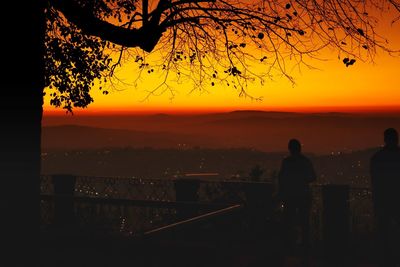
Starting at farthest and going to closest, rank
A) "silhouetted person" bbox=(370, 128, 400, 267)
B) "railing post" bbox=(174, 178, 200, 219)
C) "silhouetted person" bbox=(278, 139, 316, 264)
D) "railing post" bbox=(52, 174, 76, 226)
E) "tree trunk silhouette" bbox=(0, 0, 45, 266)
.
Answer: "railing post" bbox=(174, 178, 200, 219) < "railing post" bbox=(52, 174, 76, 226) < "silhouetted person" bbox=(278, 139, 316, 264) < "silhouetted person" bbox=(370, 128, 400, 267) < "tree trunk silhouette" bbox=(0, 0, 45, 266)

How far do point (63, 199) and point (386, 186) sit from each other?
5.97 m

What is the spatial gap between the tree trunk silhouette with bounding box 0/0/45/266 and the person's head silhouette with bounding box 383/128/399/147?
232 inches

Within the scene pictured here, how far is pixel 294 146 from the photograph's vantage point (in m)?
14.3

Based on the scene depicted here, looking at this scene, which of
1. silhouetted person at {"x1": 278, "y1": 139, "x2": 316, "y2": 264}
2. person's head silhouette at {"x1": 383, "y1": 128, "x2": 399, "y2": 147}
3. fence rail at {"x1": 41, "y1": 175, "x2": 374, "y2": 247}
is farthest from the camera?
fence rail at {"x1": 41, "y1": 175, "x2": 374, "y2": 247}

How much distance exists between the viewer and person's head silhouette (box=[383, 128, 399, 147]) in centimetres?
1259

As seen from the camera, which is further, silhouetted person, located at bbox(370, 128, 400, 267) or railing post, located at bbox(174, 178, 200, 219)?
railing post, located at bbox(174, 178, 200, 219)

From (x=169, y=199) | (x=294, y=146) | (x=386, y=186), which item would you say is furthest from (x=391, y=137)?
(x=169, y=199)

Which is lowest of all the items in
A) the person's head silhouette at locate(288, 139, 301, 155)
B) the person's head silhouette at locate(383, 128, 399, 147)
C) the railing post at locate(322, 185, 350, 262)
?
the railing post at locate(322, 185, 350, 262)

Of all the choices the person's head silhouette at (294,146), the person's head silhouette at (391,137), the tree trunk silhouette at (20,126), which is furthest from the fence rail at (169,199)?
the tree trunk silhouette at (20,126)

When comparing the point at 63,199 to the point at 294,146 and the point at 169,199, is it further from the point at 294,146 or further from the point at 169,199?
the point at 294,146

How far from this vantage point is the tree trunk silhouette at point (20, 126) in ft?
31.6

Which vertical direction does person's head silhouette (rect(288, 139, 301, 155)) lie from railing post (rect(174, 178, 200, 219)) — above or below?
above

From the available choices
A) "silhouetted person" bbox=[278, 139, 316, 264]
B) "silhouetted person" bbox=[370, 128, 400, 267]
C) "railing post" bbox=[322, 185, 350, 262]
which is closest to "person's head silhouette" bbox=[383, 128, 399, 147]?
"silhouetted person" bbox=[370, 128, 400, 267]

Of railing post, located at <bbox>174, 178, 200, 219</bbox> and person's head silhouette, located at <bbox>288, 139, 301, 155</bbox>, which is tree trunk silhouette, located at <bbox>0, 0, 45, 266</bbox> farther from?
railing post, located at <bbox>174, 178, 200, 219</bbox>
